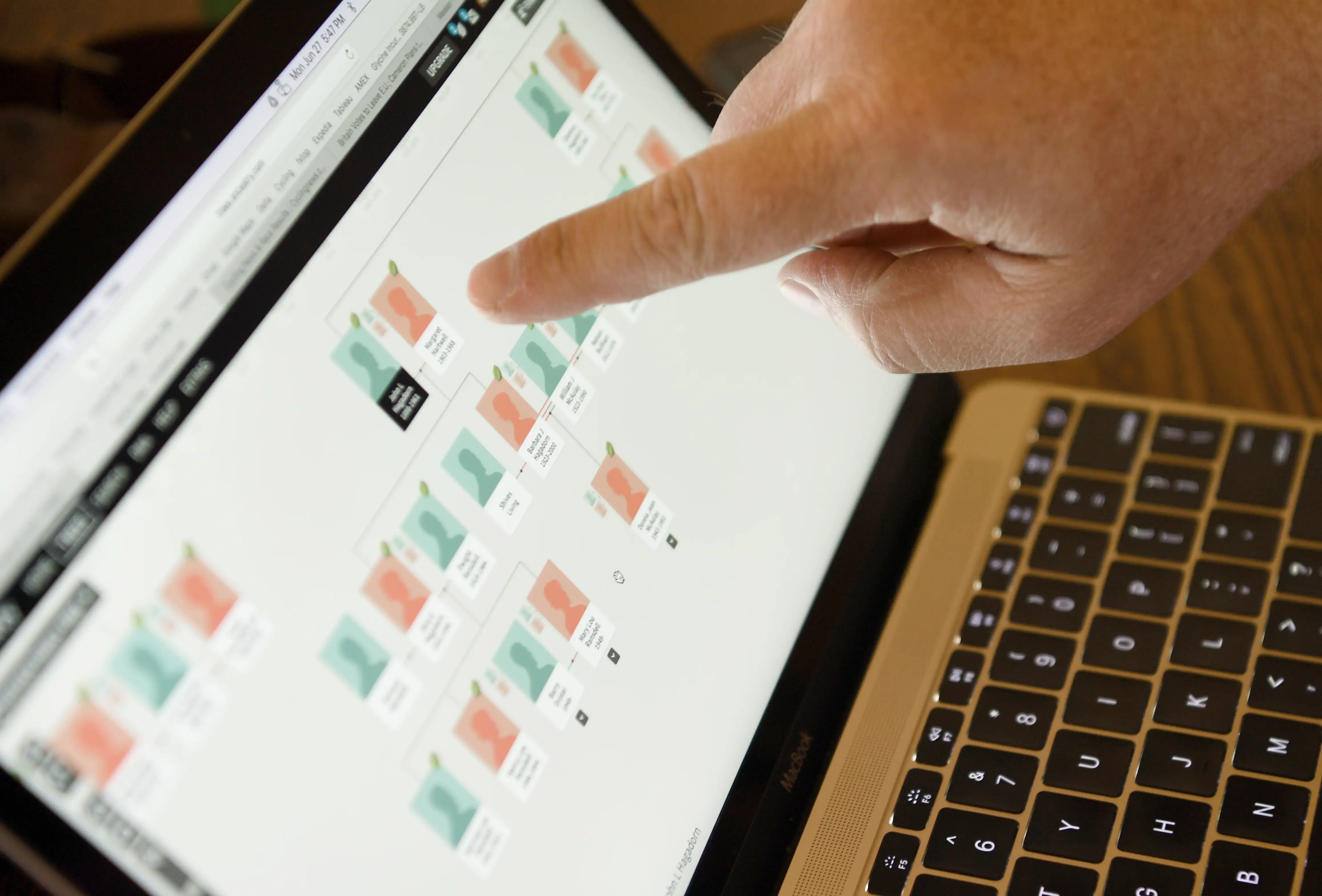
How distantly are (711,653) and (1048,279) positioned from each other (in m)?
0.24

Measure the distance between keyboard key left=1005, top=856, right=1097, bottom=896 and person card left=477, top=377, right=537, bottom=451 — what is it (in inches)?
12.5

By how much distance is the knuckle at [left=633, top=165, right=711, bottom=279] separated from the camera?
39cm

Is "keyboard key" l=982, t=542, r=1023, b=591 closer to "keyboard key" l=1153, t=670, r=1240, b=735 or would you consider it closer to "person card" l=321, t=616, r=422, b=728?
"keyboard key" l=1153, t=670, r=1240, b=735

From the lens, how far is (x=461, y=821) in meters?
0.41

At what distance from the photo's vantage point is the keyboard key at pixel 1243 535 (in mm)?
596

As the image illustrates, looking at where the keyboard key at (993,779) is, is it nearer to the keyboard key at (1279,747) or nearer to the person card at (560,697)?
the keyboard key at (1279,747)

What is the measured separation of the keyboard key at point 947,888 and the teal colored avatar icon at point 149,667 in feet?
1.17

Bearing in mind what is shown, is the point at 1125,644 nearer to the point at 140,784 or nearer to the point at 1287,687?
the point at 1287,687

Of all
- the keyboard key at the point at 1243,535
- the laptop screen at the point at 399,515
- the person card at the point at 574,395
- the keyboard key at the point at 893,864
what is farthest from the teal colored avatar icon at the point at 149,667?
the keyboard key at the point at 1243,535

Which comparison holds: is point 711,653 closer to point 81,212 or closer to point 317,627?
point 317,627

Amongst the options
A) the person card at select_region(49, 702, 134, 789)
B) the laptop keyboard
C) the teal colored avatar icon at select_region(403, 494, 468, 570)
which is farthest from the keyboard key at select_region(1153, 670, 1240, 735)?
the person card at select_region(49, 702, 134, 789)

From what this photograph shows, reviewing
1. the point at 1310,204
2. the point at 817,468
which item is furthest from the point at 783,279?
the point at 1310,204

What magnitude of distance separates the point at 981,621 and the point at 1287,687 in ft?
0.52

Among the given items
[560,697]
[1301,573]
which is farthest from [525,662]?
[1301,573]
